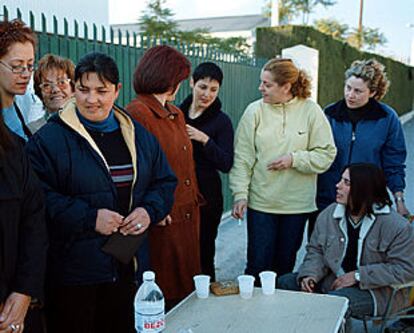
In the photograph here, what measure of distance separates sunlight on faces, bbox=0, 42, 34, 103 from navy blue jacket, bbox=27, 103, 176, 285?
8.2 inches

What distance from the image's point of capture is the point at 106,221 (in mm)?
2201

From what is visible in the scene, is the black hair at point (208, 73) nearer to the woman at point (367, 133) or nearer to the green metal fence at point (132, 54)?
the woman at point (367, 133)

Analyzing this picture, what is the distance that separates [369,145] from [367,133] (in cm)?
9

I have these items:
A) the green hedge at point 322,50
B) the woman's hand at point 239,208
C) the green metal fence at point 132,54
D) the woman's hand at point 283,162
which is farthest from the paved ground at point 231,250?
the green hedge at point 322,50

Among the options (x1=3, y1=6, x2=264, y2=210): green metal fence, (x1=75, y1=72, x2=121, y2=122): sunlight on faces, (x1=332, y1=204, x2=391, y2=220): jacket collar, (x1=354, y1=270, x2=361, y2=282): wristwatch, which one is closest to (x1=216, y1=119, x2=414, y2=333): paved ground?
(x1=3, y1=6, x2=264, y2=210): green metal fence

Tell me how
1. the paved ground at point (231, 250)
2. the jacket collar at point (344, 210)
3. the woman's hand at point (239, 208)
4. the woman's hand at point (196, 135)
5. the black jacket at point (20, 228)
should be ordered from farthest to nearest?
the paved ground at point (231, 250), the woman's hand at point (239, 208), the woman's hand at point (196, 135), the jacket collar at point (344, 210), the black jacket at point (20, 228)

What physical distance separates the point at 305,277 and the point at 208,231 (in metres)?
0.74

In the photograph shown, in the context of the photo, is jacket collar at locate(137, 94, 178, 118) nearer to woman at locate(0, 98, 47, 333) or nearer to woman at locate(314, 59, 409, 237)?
woman at locate(0, 98, 47, 333)

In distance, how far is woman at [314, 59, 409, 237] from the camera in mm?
3605

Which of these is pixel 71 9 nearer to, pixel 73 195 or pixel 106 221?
pixel 73 195

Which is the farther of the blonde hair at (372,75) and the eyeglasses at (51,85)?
the blonde hair at (372,75)

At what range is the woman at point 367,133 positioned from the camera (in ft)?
11.8

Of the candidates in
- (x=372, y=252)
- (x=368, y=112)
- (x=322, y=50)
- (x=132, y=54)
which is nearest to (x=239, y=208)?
(x=372, y=252)

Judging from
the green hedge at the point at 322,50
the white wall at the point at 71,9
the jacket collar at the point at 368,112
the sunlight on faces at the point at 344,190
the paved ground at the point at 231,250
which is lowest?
the paved ground at the point at 231,250
